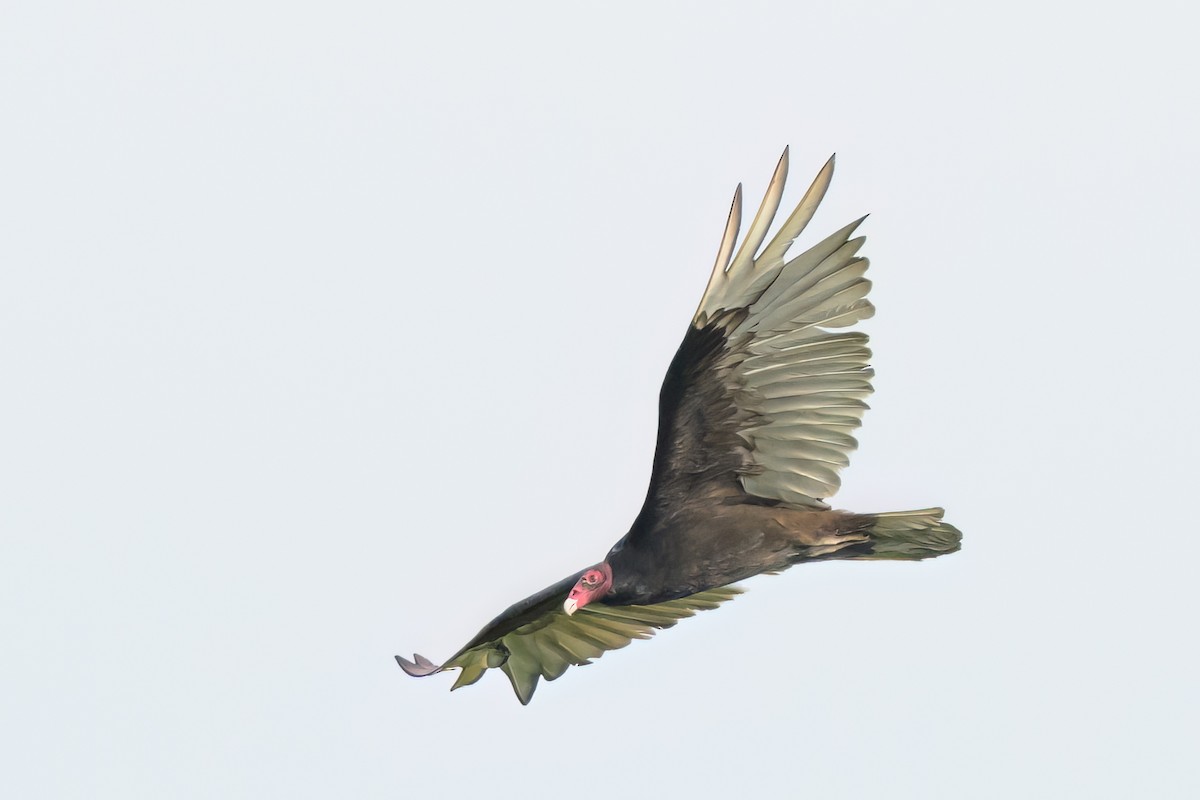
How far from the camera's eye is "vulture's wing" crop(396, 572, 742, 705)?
398 inches

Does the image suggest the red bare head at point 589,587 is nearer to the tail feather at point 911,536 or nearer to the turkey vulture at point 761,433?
the turkey vulture at point 761,433

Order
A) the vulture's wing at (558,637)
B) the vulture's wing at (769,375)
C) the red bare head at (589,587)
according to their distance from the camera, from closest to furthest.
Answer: the vulture's wing at (769,375), the red bare head at (589,587), the vulture's wing at (558,637)

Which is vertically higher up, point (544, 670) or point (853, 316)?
Answer: point (853, 316)

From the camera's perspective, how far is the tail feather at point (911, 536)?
8.63 m

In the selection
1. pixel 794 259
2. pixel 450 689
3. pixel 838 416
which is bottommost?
pixel 450 689

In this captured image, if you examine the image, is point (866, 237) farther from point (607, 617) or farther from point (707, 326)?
point (607, 617)

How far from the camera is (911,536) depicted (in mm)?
8711

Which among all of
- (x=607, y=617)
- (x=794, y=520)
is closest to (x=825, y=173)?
(x=794, y=520)

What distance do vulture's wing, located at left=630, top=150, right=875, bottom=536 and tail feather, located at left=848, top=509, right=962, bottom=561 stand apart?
0.31m

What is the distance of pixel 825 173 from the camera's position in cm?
785

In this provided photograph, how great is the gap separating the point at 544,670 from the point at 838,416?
2.72 m

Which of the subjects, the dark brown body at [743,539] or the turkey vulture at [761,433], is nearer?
the turkey vulture at [761,433]

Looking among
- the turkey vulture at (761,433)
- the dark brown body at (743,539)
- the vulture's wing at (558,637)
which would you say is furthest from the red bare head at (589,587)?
the vulture's wing at (558,637)

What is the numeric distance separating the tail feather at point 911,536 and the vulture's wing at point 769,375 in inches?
12.4
